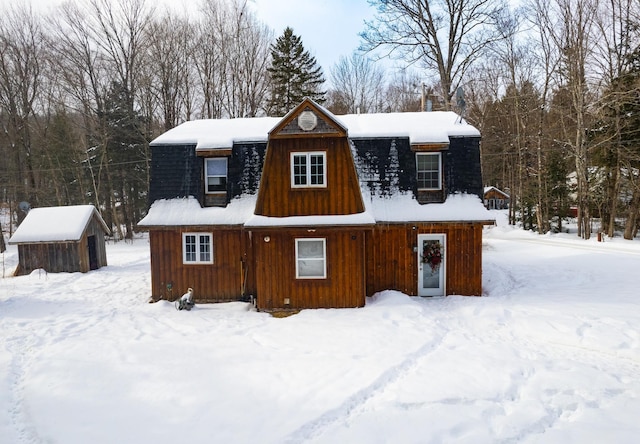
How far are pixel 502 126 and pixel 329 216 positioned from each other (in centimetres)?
3055

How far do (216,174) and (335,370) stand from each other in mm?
7803

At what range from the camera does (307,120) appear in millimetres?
10664

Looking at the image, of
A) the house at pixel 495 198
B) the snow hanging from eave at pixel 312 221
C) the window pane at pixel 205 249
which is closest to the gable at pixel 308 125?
the snow hanging from eave at pixel 312 221

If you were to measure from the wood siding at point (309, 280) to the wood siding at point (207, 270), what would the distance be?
46.1 inches

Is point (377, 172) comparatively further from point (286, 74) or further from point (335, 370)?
point (286, 74)

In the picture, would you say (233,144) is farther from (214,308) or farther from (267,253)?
(214,308)

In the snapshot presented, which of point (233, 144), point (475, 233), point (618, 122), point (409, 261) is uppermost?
point (618, 122)

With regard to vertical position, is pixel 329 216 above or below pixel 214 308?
above

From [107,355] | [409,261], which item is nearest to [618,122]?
[409,261]

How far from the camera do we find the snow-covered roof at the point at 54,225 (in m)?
16.7

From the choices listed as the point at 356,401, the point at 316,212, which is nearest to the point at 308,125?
the point at 316,212

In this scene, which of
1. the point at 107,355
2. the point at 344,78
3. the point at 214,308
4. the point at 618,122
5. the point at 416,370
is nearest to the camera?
the point at 416,370

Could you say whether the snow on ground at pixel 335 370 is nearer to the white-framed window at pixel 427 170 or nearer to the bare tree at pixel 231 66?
the white-framed window at pixel 427 170

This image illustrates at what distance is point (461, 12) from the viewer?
75.0ft
